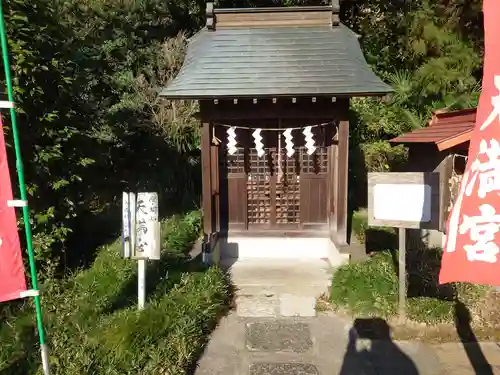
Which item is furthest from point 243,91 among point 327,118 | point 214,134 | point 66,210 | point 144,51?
point 144,51

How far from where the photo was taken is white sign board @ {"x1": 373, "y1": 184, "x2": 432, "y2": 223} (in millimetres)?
5723

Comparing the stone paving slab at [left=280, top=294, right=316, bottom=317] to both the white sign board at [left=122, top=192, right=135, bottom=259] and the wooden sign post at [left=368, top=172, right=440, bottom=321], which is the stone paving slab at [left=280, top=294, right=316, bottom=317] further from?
the white sign board at [left=122, top=192, right=135, bottom=259]

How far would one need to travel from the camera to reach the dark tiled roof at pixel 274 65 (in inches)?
301

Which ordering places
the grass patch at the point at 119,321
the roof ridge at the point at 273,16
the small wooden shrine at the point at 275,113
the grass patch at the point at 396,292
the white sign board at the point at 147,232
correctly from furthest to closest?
the roof ridge at the point at 273,16, the small wooden shrine at the point at 275,113, the grass patch at the point at 396,292, the white sign board at the point at 147,232, the grass patch at the point at 119,321

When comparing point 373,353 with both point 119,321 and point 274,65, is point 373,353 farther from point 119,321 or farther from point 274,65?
point 274,65

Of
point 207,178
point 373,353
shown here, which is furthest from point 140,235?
point 373,353

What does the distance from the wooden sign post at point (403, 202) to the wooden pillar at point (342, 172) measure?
2.05 m

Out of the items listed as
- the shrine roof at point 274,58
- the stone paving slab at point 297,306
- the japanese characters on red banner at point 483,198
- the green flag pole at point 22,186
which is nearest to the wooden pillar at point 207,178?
the shrine roof at point 274,58

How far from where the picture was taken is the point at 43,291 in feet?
20.1

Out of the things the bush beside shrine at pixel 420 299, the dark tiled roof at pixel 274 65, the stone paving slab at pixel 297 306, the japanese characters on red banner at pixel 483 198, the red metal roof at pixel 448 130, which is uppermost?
the dark tiled roof at pixel 274 65

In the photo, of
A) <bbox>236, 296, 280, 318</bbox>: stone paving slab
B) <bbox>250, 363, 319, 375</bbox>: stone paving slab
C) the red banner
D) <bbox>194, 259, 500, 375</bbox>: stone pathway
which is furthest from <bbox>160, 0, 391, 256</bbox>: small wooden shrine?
the red banner

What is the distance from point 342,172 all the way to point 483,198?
5130 mm

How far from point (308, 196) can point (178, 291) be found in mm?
3754

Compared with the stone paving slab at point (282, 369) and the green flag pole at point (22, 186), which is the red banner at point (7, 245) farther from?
the stone paving slab at point (282, 369)
